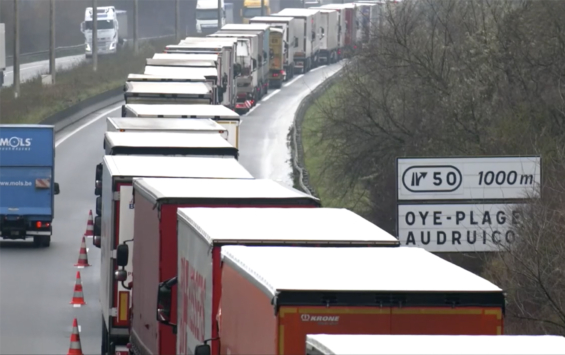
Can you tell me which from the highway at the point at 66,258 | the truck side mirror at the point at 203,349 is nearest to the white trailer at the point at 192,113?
the highway at the point at 66,258

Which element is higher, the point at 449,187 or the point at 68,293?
the point at 449,187

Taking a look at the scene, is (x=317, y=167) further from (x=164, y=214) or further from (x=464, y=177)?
(x=164, y=214)

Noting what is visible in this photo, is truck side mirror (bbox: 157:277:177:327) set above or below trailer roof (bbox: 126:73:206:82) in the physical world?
above

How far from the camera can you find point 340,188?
31.6 meters

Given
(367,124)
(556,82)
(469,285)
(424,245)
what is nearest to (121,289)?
(424,245)

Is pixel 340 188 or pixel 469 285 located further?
pixel 340 188

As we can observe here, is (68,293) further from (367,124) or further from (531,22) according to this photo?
(531,22)

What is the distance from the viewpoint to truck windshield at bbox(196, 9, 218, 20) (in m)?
105

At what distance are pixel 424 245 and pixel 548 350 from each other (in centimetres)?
587

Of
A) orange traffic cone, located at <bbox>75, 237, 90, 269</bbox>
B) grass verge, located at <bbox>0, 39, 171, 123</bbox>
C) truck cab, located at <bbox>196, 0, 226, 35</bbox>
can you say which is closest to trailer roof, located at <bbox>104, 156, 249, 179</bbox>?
orange traffic cone, located at <bbox>75, 237, 90, 269</bbox>

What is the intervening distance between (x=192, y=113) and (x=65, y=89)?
31.0 metres

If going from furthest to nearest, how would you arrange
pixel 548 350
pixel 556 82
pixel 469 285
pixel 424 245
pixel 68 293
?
pixel 556 82, pixel 68 293, pixel 424 245, pixel 469 285, pixel 548 350

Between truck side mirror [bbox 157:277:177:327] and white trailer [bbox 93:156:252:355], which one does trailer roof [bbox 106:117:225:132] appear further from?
truck side mirror [bbox 157:277:177:327]

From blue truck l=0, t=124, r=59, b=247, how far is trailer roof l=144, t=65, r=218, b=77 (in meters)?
10.3
